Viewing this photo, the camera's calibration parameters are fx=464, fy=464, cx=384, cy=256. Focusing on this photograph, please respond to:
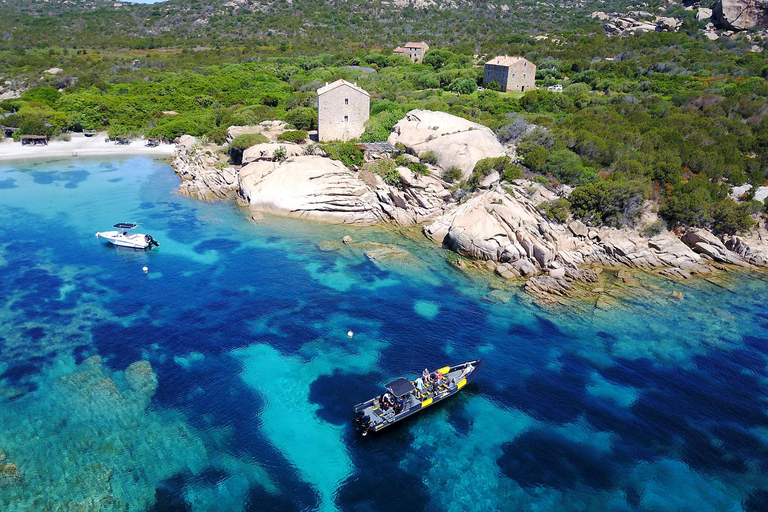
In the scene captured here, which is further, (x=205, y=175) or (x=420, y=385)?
(x=205, y=175)

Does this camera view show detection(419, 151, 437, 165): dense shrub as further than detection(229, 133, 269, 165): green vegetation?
No

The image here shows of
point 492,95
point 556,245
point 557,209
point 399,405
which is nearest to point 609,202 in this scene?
point 557,209

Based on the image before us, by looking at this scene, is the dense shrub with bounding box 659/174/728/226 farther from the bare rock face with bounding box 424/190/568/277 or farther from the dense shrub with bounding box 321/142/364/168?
the dense shrub with bounding box 321/142/364/168

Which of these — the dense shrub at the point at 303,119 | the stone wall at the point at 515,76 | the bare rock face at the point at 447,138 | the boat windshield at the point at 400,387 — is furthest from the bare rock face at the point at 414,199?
the stone wall at the point at 515,76

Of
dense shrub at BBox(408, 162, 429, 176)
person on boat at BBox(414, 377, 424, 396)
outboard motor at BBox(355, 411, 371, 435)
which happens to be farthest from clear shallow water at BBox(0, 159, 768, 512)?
dense shrub at BBox(408, 162, 429, 176)

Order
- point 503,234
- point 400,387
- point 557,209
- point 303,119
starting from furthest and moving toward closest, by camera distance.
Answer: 1. point 303,119
2. point 557,209
3. point 503,234
4. point 400,387

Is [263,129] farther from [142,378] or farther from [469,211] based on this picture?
[142,378]

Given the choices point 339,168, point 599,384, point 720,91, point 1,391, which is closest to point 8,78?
point 339,168
